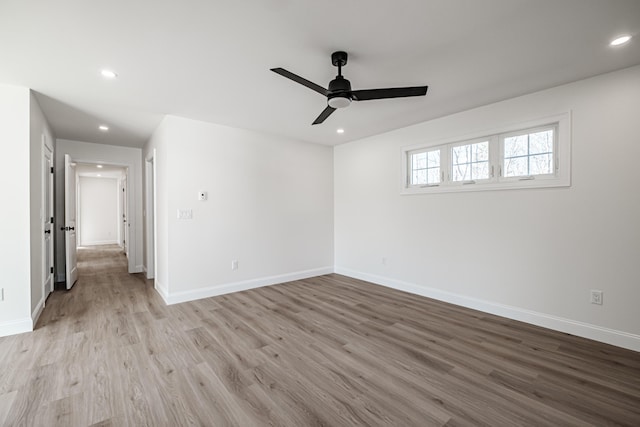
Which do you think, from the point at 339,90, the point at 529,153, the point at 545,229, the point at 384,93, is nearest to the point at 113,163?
the point at 339,90

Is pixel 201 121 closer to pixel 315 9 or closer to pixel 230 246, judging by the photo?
pixel 230 246

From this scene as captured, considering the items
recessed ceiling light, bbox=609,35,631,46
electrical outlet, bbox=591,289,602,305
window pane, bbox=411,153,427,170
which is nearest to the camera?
recessed ceiling light, bbox=609,35,631,46

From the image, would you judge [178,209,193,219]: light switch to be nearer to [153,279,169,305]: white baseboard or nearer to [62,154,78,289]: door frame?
[153,279,169,305]: white baseboard

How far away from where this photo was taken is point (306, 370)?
2.19 metres

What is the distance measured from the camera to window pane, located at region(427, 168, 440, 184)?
4031 millimetres

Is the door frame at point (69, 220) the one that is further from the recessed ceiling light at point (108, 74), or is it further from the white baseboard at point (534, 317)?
the white baseboard at point (534, 317)

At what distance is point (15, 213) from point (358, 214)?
4.39 meters

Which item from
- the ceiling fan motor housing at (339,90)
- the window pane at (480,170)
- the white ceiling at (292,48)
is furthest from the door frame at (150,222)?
the window pane at (480,170)

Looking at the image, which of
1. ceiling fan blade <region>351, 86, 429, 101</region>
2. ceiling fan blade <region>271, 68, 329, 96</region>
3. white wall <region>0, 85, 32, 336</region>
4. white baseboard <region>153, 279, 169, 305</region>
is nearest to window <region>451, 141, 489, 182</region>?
ceiling fan blade <region>351, 86, 429, 101</region>

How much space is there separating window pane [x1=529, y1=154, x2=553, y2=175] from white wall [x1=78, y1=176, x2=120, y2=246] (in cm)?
1203

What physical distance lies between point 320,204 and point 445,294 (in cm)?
263

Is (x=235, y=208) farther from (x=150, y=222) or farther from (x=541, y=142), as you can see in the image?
(x=541, y=142)

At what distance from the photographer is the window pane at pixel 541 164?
3.03 metres

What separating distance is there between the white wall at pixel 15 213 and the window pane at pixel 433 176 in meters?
4.78
